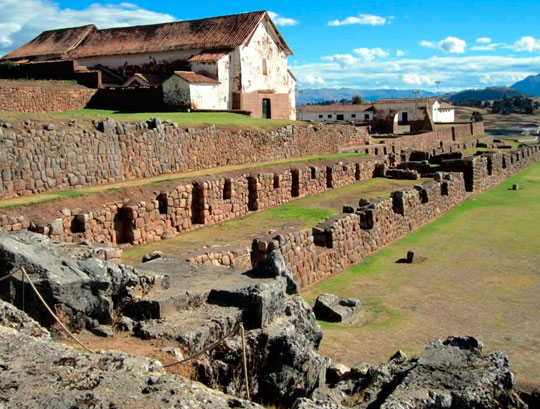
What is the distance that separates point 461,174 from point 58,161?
16664 millimetres

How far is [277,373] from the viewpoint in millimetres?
6930

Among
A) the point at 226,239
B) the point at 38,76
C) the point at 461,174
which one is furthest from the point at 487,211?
the point at 38,76

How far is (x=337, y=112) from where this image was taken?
254ft

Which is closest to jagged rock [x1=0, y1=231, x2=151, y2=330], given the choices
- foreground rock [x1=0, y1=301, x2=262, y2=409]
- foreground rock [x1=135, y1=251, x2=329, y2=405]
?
foreground rock [x1=135, y1=251, x2=329, y2=405]

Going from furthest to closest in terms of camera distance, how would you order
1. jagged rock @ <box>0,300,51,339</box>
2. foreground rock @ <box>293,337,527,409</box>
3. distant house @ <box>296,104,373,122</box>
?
distant house @ <box>296,104,373,122</box>, jagged rock @ <box>0,300,51,339</box>, foreground rock @ <box>293,337,527,409</box>

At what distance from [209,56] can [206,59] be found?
0.33 metres

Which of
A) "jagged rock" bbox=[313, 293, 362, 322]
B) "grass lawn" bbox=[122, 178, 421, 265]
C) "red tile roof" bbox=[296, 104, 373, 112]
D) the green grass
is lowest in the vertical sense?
"jagged rock" bbox=[313, 293, 362, 322]

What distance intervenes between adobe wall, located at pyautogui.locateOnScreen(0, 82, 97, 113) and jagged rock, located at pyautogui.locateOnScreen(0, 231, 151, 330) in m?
20.4

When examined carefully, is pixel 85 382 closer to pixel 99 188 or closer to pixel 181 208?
pixel 99 188

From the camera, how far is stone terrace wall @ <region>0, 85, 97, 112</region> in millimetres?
25812

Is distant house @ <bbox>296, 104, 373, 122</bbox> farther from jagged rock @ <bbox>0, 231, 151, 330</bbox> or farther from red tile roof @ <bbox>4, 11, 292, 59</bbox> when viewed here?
jagged rock @ <bbox>0, 231, 151, 330</bbox>

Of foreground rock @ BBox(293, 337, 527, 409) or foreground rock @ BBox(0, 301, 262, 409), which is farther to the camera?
foreground rock @ BBox(293, 337, 527, 409)

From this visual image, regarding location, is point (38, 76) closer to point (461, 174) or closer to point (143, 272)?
point (461, 174)

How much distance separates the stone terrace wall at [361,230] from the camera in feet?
42.2
